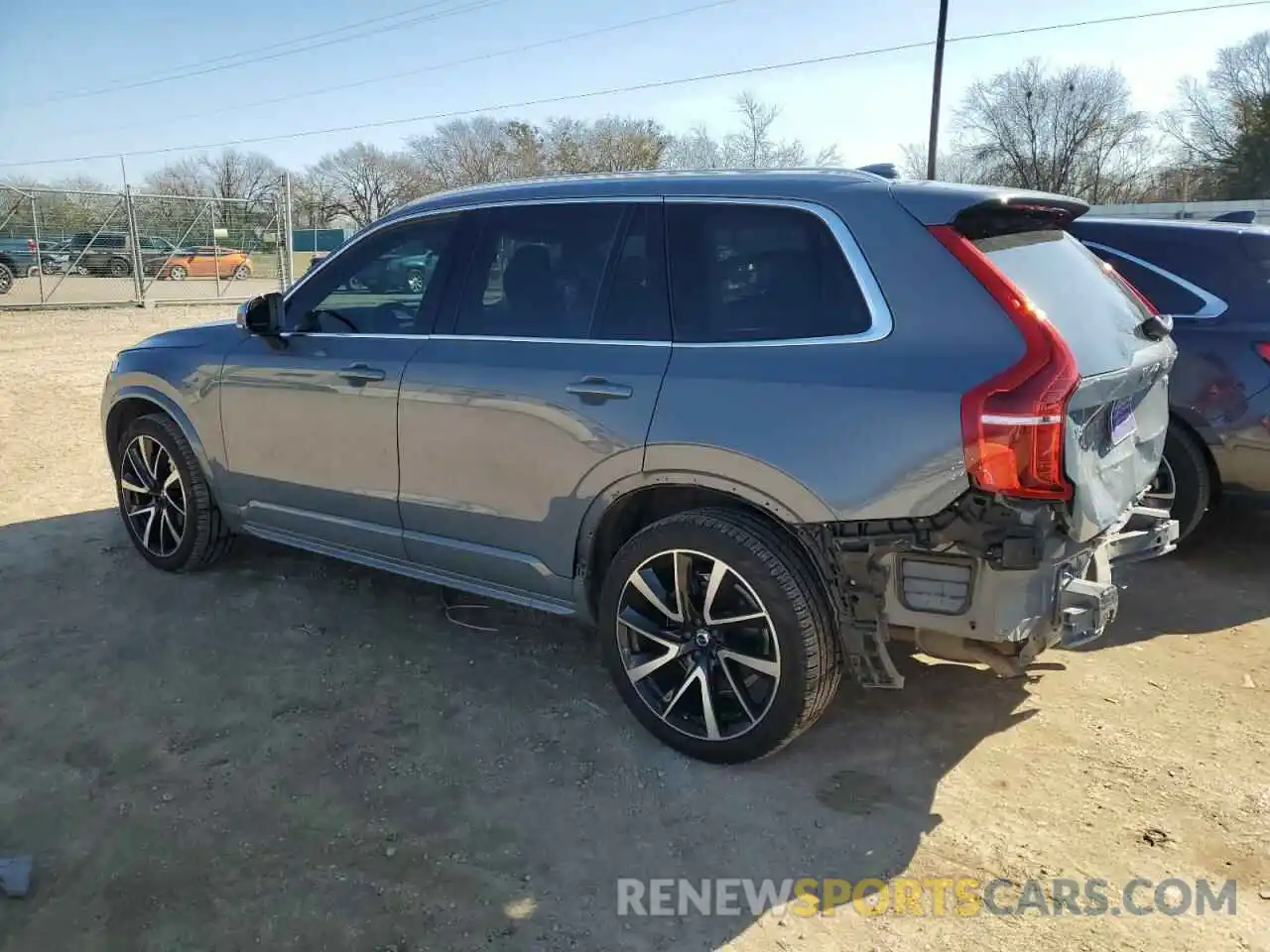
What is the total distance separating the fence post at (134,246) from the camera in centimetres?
2061

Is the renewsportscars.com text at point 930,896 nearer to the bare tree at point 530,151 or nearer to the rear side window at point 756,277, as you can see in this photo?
the rear side window at point 756,277

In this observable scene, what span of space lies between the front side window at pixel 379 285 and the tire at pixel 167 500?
1.05 m

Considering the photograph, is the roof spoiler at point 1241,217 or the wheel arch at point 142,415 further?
the roof spoiler at point 1241,217

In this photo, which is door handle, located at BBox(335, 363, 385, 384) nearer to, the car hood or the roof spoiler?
the car hood

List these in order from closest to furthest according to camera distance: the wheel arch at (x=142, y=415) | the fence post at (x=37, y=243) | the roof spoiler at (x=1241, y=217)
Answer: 1. the wheel arch at (x=142, y=415)
2. the roof spoiler at (x=1241, y=217)
3. the fence post at (x=37, y=243)

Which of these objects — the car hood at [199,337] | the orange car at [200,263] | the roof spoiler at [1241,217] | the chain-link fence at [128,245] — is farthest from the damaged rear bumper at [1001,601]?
the orange car at [200,263]

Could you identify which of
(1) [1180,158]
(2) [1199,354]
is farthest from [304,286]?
(1) [1180,158]

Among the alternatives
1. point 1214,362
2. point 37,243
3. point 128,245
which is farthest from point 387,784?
point 128,245

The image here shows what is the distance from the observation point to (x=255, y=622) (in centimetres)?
439

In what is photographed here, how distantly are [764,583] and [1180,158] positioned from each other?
63971mm

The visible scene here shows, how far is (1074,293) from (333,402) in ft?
9.49

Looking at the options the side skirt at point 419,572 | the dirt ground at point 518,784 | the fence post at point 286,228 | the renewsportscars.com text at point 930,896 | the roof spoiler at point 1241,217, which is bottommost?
the renewsportscars.com text at point 930,896

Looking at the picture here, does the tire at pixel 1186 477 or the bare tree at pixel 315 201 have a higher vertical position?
the bare tree at pixel 315 201

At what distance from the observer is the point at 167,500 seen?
4.89m
